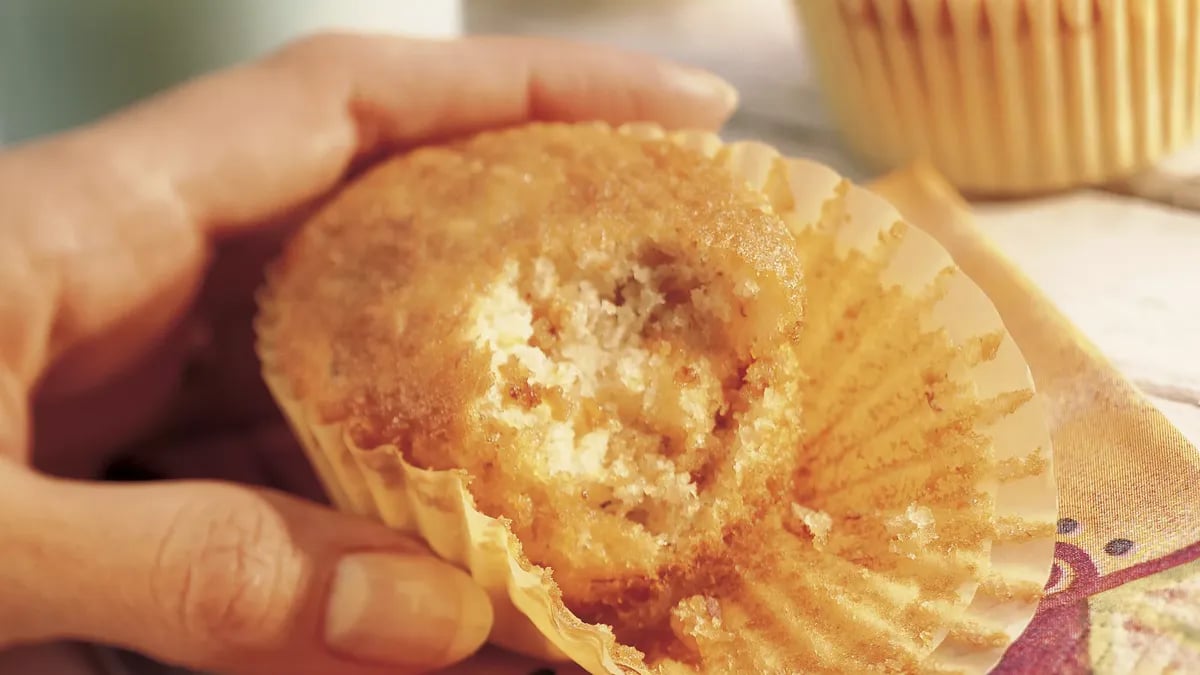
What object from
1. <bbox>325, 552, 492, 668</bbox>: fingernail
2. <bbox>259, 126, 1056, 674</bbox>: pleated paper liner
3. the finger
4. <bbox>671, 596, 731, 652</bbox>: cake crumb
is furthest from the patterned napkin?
the finger

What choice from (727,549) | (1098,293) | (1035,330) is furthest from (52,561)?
(1098,293)

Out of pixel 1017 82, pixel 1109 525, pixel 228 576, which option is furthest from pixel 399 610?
pixel 1017 82

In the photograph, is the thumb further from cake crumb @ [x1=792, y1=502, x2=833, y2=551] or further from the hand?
cake crumb @ [x1=792, y1=502, x2=833, y2=551]

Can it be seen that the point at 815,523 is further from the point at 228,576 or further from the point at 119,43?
the point at 119,43

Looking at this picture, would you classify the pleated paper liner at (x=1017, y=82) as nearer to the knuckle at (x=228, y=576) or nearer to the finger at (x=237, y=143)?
the finger at (x=237, y=143)

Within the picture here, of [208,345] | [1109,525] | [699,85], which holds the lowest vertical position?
[208,345]

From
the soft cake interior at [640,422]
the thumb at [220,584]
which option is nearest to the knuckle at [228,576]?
the thumb at [220,584]
